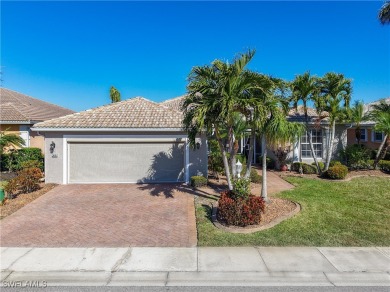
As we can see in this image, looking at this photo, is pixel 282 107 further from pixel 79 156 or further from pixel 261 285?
pixel 79 156

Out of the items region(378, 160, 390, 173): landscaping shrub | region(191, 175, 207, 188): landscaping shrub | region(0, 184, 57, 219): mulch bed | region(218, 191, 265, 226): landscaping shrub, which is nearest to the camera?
region(218, 191, 265, 226): landscaping shrub

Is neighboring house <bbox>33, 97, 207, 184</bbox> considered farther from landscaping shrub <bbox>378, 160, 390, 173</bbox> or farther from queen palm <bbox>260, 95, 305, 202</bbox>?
landscaping shrub <bbox>378, 160, 390, 173</bbox>

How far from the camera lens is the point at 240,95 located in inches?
360

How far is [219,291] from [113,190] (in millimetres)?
8916

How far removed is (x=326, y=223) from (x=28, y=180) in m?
12.6

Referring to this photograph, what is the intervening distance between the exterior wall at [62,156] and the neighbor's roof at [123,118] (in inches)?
17.6

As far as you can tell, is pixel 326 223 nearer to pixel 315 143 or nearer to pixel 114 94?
pixel 315 143

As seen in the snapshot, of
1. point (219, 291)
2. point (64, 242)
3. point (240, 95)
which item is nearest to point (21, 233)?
point (64, 242)

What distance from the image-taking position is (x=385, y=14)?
20125 millimetres

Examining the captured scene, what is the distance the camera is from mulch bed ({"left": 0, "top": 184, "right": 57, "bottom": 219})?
32.4 feet

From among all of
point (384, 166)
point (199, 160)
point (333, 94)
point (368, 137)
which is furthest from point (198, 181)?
point (368, 137)

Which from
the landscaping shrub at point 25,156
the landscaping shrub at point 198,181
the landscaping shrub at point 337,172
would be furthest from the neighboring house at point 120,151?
the landscaping shrub at point 337,172

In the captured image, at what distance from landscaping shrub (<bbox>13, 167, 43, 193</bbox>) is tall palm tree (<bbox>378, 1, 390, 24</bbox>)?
2579 centimetres

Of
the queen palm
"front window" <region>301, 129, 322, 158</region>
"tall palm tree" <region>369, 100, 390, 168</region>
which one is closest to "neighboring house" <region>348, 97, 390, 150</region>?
"tall palm tree" <region>369, 100, 390, 168</region>
